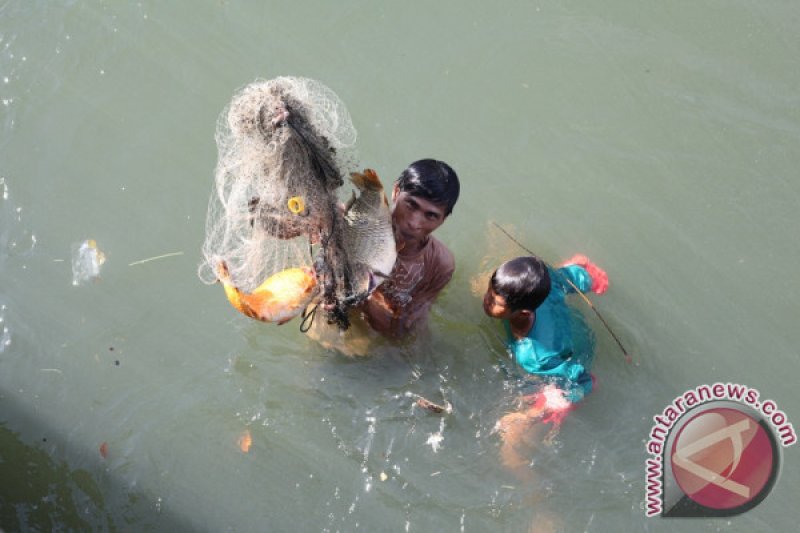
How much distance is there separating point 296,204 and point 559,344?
71.4 inches

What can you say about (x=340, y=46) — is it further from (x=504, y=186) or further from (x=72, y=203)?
(x=72, y=203)

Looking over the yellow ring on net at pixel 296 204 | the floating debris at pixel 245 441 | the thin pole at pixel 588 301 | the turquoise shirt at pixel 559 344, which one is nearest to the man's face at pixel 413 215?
the yellow ring on net at pixel 296 204

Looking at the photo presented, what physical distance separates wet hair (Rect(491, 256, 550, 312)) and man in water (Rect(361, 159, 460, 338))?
1.37 feet

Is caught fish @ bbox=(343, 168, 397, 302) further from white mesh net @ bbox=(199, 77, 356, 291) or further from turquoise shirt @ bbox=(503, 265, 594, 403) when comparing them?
turquoise shirt @ bbox=(503, 265, 594, 403)

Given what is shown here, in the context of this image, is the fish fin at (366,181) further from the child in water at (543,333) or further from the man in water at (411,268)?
the child in water at (543,333)

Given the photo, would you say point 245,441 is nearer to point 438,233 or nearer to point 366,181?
point 438,233

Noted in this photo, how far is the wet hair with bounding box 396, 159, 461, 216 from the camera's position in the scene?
129 inches

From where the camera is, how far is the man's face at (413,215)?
10.9ft

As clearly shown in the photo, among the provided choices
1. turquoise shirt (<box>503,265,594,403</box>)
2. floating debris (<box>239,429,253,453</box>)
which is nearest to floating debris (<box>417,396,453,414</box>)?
turquoise shirt (<box>503,265,594,403</box>)

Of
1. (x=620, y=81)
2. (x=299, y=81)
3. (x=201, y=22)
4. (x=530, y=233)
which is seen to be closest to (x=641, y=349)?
(x=530, y=233)

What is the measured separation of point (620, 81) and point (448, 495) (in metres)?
3.08

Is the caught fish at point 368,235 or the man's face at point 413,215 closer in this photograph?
the caught fish at point 368,235

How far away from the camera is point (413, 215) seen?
3.35 metres

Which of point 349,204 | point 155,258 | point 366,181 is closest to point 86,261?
point 155,258
